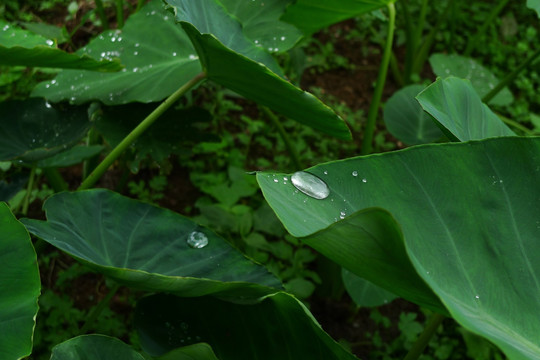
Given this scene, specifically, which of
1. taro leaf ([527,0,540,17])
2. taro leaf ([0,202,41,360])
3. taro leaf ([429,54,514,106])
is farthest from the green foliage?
taro leaf ([429,54,514,106])

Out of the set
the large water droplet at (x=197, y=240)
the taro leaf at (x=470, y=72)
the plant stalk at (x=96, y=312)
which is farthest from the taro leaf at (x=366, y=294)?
the taro leaf at (x=470, y=72)

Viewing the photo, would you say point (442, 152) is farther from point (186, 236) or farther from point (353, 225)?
point (186, 236)

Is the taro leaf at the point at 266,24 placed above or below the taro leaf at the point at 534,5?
below

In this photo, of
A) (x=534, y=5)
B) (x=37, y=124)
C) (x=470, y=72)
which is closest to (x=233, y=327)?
(x=37, y=124)

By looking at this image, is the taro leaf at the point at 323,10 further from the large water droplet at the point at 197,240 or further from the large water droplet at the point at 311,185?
the large water droplet at the point at 311,185

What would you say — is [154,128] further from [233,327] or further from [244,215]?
[233,327]

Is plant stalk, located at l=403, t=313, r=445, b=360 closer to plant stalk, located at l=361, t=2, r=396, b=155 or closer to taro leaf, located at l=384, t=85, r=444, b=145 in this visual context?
plant stalk, located at l=361, t=2, r=396, b=155
